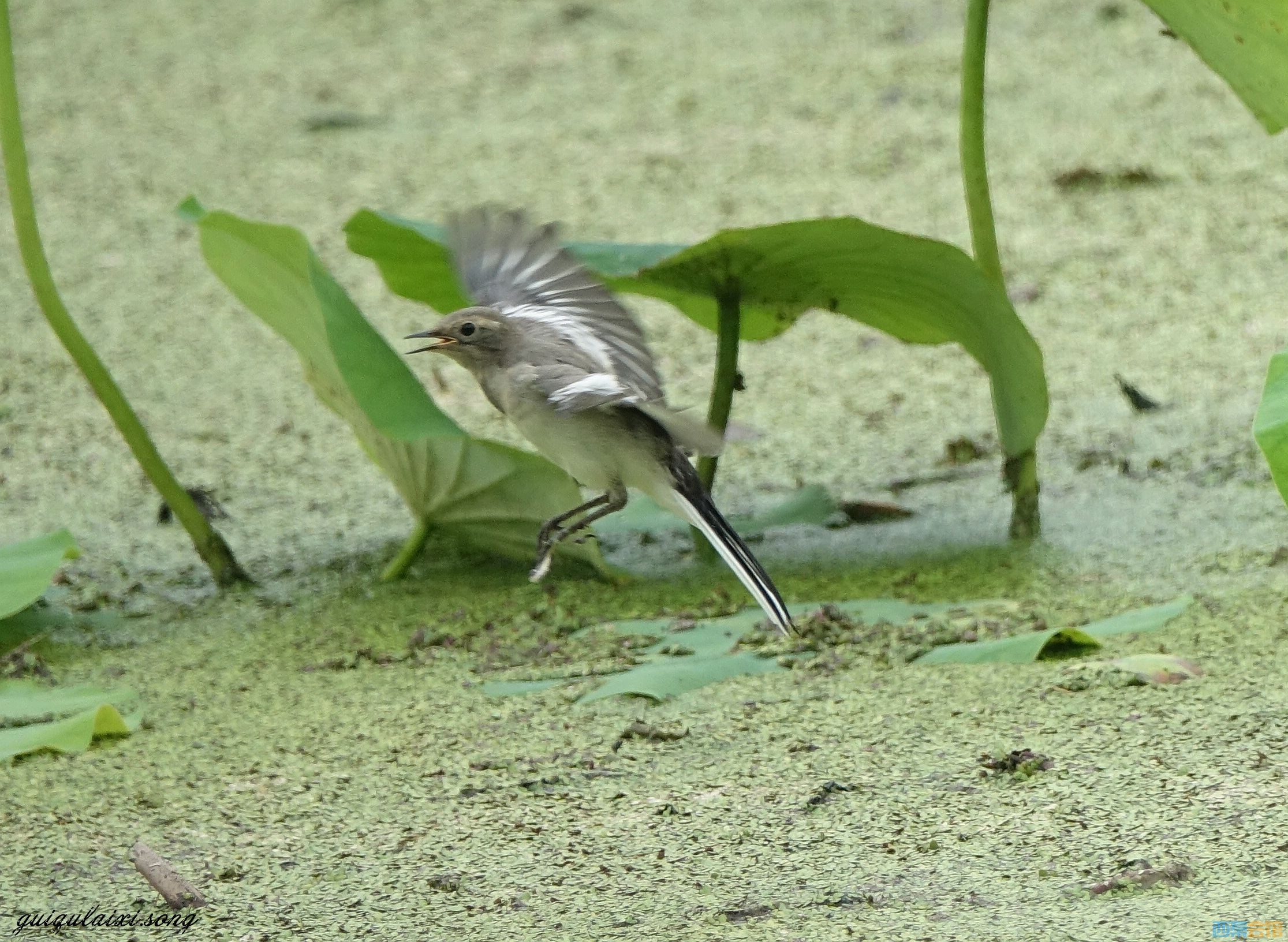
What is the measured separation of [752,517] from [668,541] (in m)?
0.17

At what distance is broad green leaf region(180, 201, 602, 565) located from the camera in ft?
7.86

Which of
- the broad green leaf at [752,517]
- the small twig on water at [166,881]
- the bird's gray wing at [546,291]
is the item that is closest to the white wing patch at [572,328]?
the bird's gray wing at [546,291]

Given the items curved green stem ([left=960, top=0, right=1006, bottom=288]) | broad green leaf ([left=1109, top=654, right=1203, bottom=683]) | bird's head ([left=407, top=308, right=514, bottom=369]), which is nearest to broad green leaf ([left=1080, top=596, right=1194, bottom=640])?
broad green leaf ([left=1109, top=654, right=1203, bottom=683])

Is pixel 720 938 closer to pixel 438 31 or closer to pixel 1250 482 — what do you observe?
pixel 1250 482

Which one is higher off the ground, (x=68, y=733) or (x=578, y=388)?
(x=578, y=388)

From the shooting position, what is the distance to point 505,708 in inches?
86.0

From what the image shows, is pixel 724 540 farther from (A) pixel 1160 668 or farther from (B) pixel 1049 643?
(A) pixel 1160 668

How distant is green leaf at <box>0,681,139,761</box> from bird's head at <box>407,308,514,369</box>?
64cm

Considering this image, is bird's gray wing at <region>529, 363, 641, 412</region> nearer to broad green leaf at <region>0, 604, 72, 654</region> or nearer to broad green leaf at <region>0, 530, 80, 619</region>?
broad green leaf at <region>0, 530, 80, 619</region>

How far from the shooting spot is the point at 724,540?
214cm

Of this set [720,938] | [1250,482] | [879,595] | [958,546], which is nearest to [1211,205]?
[1250,482]

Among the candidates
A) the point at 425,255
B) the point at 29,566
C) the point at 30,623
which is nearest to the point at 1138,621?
the point at 425,255

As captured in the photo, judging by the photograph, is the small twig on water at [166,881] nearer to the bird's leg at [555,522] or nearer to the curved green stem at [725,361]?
the bird's leg at [555,522]

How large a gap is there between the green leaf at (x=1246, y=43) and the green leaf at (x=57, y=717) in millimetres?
1733
